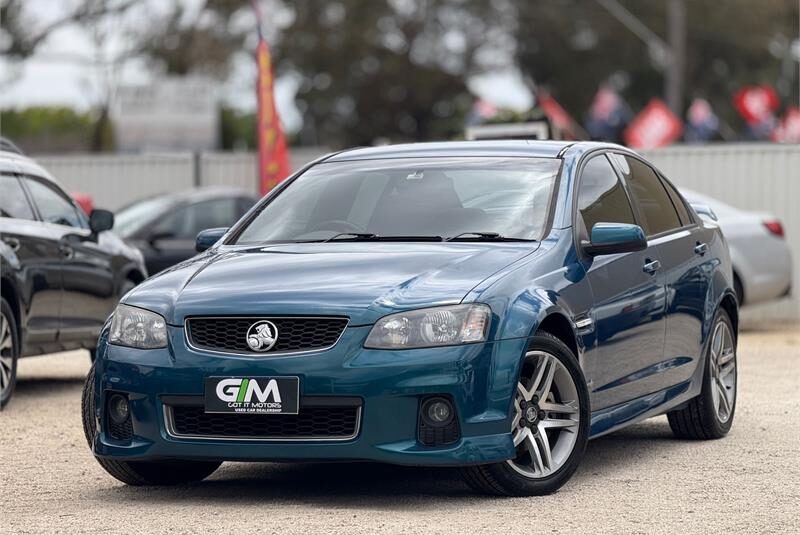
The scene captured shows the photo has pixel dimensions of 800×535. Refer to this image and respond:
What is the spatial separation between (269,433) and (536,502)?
1.11 metres

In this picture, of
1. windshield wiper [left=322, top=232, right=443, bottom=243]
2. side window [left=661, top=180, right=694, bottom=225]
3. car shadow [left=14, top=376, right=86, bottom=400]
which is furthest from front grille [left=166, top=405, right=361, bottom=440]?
car shadow [left=14, top=376, right=86, bottom=400]

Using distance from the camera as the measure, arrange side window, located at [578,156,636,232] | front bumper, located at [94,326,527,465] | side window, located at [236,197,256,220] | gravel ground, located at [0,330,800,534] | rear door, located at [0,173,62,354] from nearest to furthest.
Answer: gravel ground, located at [0,330,800,534], front bumper, located at [94,326,527,465], side window, located at [578,156,636,232], rear door, located at [0,173,62,354], side window, located at [236,197,256,220]

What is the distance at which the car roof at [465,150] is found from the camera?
29.9 ft

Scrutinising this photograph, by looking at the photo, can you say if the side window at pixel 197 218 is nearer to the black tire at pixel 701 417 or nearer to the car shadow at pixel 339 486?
the black tire at pixel 701 417

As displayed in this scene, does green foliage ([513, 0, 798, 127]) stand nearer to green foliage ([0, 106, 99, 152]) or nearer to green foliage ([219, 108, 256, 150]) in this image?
green foliage ([0, 106, 99, 152])

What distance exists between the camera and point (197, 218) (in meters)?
21.0

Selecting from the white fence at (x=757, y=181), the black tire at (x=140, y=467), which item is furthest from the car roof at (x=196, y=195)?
the black tire at (x=140, y=467)

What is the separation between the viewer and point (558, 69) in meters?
72.8

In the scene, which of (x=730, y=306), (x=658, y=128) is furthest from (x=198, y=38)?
(x=730, y=306)

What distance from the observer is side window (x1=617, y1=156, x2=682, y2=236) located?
31.3ft

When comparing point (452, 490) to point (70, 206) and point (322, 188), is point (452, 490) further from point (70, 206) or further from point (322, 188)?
point (70, 206)

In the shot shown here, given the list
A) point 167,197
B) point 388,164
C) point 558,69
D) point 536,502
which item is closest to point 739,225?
point 167,197

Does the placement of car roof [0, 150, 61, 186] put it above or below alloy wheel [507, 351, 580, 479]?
below

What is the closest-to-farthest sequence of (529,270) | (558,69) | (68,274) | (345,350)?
1. (345,350)
2. (529,270)
3. (68,274)
4. (558,69)
